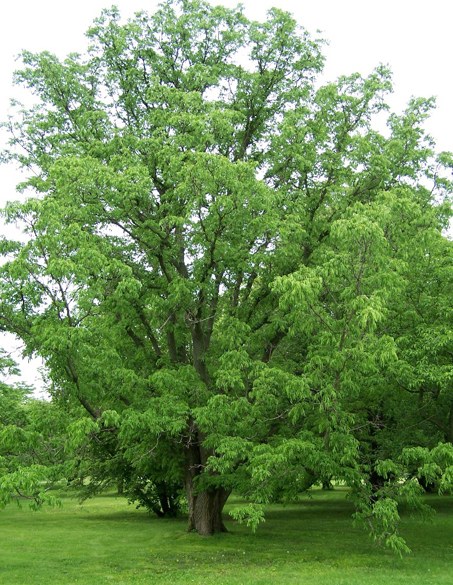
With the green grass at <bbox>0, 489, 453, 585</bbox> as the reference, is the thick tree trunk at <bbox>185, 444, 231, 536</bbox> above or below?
above

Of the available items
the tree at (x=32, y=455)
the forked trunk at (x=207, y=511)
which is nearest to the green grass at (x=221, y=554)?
the forked trunk at (x=207, y=511)

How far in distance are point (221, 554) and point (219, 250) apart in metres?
8.81

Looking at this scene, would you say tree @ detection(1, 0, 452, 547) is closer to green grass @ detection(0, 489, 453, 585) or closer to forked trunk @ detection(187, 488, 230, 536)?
forked trunk @ detection(187, 488, 230, 536)

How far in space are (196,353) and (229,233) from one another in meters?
4.19

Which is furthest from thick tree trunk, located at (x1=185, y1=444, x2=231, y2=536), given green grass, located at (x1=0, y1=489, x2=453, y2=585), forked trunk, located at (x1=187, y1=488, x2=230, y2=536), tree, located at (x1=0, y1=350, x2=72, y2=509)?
tree, located at (x1=0, y1=350, x2=72, y2=509)

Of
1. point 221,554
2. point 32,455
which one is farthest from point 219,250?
point 221,554

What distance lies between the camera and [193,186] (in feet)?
44.3

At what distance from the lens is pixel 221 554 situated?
15930mm

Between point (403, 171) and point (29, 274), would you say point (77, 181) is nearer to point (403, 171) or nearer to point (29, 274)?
point (29, 274)

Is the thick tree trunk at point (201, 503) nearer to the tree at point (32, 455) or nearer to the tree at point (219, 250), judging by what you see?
the tree at point (219, 250)

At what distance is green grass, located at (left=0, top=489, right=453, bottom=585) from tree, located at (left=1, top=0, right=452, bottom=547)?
5.43ft

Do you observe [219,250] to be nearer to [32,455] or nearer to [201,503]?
[32,455]

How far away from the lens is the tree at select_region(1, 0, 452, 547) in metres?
12.2

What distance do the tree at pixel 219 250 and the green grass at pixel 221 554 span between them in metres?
1.66
